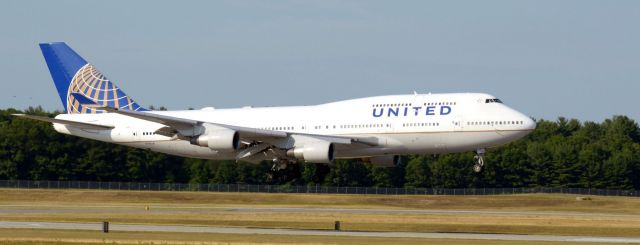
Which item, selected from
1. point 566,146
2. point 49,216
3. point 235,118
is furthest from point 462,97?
point 566,146

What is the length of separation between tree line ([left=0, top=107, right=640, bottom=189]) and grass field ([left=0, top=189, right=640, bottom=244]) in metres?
7.26

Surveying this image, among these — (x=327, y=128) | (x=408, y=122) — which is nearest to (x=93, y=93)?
(x=327, y=128)

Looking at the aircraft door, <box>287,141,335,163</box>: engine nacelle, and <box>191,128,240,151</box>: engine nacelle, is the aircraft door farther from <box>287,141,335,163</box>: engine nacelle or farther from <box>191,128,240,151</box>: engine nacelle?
<box>191,128,240,151</box>: engine nacelle

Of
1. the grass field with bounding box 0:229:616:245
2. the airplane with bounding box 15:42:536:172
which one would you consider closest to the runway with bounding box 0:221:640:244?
the grass field with bounding box 0:229:616:245

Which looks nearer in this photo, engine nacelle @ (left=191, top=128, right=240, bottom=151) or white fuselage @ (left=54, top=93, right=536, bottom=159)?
white fuselage @ (left=54, top=93, right=536, bottom=159)

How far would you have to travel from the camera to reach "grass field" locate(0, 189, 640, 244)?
7100 centimetres

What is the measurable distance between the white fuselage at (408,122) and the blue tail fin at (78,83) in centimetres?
900

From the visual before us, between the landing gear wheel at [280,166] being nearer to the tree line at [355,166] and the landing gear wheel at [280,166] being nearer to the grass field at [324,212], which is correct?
the grass field at [324,212]

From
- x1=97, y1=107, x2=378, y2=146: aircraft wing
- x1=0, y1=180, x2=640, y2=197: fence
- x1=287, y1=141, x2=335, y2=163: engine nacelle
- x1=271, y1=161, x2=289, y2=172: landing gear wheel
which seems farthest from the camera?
x1=0, y1=180, x2=640, y2=197: fence

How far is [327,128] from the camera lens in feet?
256

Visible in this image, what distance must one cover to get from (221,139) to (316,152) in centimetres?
538

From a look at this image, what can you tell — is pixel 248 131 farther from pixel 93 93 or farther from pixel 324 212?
pixel 93 93

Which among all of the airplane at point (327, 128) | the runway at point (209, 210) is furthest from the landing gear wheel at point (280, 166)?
the runway at point (209, 210)

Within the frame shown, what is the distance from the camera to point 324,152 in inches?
2945
